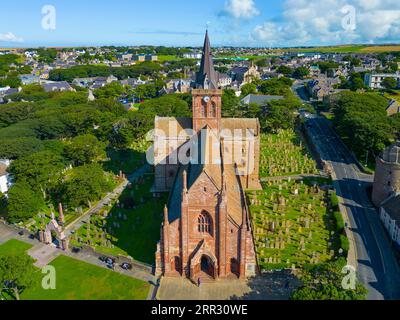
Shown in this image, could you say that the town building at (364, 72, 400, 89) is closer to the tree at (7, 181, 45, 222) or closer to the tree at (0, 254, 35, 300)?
the tree at (7, 181, 45, 222)

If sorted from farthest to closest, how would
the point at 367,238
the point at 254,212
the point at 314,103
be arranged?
the point at 314,103 < the point at 254,212 < the point at 367,238

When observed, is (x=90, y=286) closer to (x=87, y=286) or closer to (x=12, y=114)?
(x=87, y=286)

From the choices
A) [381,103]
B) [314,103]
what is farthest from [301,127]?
[314,103]

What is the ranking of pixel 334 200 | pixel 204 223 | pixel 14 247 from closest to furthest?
1. pixel 204 223
2. pixel 14 247
3. pixel 334 200

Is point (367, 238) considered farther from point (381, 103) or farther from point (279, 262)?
point (381, 103)

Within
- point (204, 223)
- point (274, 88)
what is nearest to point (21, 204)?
point (204, 223)

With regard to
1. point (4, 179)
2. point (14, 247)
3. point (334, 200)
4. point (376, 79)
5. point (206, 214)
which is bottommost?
point (14, 247)

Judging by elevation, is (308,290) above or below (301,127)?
below

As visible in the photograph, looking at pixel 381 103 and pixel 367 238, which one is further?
pixel 381 103
